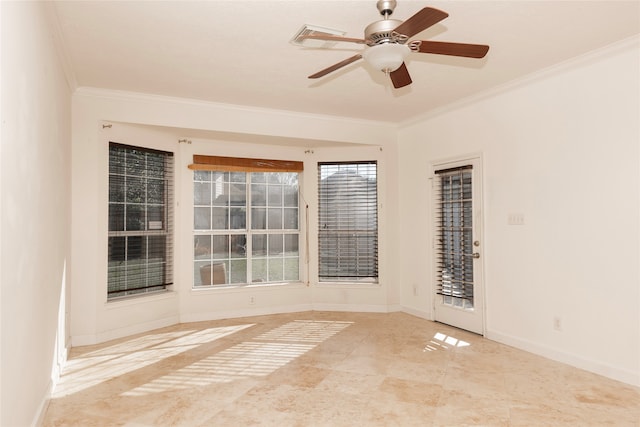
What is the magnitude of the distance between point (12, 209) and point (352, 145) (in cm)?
436

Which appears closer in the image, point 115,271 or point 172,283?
point 115,271

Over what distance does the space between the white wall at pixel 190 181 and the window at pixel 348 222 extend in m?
0.13

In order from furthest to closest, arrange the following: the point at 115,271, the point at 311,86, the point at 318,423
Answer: the point at 115,271
the point at 311,86
the point at 318,423

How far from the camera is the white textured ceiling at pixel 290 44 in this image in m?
2.74

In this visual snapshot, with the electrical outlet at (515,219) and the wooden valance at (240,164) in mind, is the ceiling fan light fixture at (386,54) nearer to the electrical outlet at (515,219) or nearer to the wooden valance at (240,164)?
the electrical outlet at (515,219)

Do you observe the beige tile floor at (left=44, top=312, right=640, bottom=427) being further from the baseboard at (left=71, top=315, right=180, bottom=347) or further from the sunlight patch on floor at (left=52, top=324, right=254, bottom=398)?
the baseboard at (left=71, top=315, right=180, bottom=347)

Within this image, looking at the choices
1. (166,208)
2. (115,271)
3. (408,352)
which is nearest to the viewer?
(408,352)

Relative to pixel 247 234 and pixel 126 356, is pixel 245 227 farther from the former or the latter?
pixel 126 356

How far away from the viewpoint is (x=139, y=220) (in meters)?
4.73

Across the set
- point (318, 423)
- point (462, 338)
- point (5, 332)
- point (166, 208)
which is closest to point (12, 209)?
point (5, 332)

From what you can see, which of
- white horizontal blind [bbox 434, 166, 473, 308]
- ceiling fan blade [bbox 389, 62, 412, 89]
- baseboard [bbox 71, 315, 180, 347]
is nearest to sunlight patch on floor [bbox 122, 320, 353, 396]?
baseboard [bbox 71, 315, 180, 347]

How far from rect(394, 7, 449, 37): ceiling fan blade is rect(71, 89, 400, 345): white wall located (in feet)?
9.89

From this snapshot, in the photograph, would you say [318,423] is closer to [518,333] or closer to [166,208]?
[518,333]

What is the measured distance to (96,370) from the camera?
3.47m
